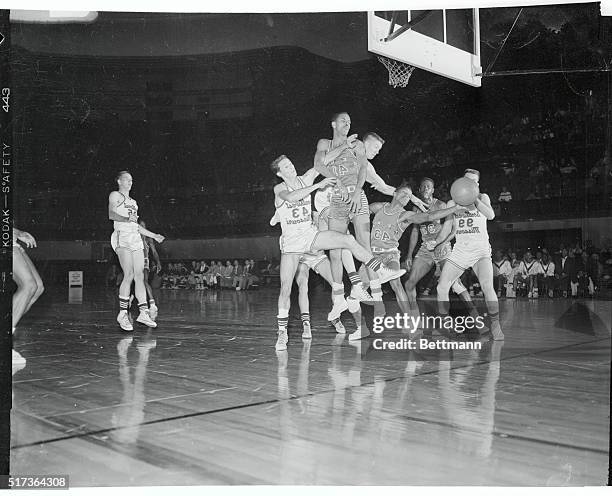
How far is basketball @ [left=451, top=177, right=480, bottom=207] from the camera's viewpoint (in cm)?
409

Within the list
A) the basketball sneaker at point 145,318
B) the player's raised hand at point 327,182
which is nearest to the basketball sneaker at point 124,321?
the basketball sneaker at point 145,318

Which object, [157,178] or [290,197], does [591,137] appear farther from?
[157,178]

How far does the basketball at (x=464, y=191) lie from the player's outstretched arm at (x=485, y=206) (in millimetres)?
43

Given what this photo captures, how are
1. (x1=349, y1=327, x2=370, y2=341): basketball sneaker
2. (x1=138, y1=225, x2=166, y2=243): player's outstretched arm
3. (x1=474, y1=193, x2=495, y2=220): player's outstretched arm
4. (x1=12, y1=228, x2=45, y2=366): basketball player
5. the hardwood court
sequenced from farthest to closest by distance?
(x1=138, y1=225, x2=166, y2=243): player's outstretched arm
(x1=474, y1=193, x2=495, y2=220): player's outstretched arm
(x1=349, y1=327, x2=370, y2=341): basketball sneaker
(x1=12, y1=228, x2=45, y2=366): basketball player
the hardwood court

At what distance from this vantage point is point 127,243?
14.7 feet

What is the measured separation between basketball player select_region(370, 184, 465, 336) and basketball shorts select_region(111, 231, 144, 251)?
1824 millimetres

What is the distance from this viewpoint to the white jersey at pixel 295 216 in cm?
423

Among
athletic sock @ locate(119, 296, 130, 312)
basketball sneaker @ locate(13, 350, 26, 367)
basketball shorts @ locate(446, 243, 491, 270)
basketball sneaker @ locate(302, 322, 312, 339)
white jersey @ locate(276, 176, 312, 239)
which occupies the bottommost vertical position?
basketball sneaker @ locate(13, 350, 26, 367)

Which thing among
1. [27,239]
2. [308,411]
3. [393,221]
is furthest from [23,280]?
[393,221]

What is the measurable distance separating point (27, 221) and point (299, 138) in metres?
1.84

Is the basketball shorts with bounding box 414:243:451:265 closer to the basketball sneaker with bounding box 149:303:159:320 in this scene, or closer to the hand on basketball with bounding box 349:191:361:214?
the hand on basketball with bounding box 349:191:361:214

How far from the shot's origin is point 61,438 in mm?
2268

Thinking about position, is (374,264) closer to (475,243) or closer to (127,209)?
(475,243)

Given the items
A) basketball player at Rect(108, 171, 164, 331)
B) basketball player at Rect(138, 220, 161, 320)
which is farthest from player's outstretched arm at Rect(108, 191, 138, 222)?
basketball player at Rect(138, 220, 161, 320)
